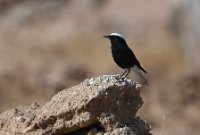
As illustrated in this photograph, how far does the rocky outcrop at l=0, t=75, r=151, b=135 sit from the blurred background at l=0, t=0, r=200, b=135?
920 cm

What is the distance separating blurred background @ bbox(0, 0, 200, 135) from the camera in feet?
71.0

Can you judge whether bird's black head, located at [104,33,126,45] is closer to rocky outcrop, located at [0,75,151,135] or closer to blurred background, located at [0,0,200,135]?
rocky outcrop, located at [0,75,151,135]

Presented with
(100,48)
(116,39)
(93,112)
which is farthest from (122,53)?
(100,48)

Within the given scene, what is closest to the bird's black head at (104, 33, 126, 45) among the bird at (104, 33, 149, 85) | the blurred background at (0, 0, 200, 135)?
the bird at (104, 33, 149, 85)

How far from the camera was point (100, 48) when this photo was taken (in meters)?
31.8

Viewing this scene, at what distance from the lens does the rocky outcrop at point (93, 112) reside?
7629 millimetres

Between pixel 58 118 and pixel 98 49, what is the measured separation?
24.1 metres

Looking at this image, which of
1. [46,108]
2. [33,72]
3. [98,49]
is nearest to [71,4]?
[98,49]

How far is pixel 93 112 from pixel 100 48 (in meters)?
24.1

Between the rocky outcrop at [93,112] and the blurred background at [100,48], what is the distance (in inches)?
362

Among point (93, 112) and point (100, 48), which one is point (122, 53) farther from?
point (100, 48)

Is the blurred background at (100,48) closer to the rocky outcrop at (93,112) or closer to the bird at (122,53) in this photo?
the bird at (122,53)

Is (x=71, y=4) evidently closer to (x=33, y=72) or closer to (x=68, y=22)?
(x=68, y=22)

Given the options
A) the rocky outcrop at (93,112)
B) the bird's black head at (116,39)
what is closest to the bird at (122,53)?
the bird's black head at (116,39)
